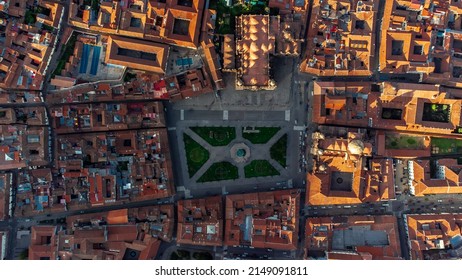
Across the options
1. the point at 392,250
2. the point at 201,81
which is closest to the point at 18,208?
the point at 201,81

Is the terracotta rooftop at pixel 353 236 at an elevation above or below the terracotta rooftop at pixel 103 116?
below

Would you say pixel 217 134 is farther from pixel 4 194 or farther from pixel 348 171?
pixel 4 194

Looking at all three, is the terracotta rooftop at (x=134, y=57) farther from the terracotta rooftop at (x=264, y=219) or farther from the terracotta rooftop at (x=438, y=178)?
the terracotta rooftop at (x=438, y=178)

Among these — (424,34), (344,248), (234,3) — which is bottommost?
(344,248)

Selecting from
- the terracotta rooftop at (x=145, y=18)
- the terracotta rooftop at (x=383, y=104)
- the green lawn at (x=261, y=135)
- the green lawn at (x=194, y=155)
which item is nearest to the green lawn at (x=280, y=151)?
the green lawn at (x=261, y=135)

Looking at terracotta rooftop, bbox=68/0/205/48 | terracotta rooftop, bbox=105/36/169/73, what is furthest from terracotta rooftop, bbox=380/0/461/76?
terracotta rooftop, bbox=105/36/169/73

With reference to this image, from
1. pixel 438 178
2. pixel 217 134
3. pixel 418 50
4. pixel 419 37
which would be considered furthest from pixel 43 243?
pixel 419 37

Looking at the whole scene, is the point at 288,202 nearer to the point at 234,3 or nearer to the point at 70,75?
the point at 234,3
